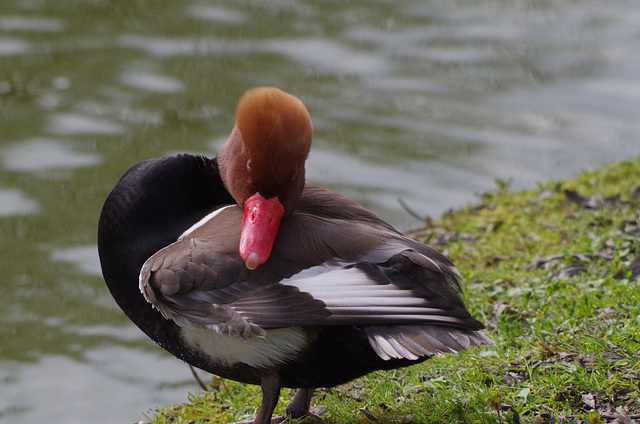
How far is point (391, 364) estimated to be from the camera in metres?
3.16

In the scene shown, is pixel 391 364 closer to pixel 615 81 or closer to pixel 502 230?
pixel 502 230

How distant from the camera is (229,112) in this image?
816 centimetres

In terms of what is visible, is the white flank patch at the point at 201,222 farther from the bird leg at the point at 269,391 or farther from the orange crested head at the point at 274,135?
the bird leg at the point at 269,391

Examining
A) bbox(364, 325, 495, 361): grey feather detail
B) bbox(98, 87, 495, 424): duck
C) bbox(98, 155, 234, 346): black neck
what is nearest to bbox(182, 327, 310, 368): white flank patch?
bbox(98, 87, 495, 424): duck

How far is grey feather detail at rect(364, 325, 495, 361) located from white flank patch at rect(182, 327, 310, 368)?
0.97 ft

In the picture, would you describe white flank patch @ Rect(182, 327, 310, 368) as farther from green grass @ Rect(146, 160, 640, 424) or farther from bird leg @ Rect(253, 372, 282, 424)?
green grass @ Rect(146, 160, 640, 424)

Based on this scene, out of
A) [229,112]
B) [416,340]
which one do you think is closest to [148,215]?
[416,340]

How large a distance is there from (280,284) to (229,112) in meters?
5.30

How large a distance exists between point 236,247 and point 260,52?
6337mm

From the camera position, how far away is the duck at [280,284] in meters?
2.95

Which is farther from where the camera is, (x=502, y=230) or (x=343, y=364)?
(x=502, y=230)

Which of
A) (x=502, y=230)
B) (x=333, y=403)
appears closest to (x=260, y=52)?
(x=502, y=230)

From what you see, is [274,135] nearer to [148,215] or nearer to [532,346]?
[148,215]

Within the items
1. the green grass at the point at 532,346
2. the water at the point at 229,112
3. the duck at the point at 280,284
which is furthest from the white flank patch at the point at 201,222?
the water at the point at 229,112
